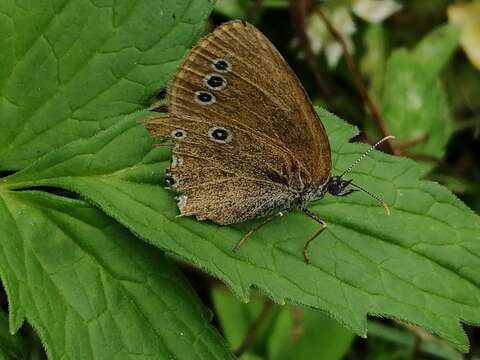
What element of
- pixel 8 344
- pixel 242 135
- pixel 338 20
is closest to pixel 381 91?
pixel 338 20

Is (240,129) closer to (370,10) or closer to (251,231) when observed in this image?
(251,231)

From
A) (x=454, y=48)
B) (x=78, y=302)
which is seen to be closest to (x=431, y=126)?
(x=454, y=48)

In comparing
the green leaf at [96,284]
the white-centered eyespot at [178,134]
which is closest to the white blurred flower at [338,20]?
the white-centered eyespot at [178,134]

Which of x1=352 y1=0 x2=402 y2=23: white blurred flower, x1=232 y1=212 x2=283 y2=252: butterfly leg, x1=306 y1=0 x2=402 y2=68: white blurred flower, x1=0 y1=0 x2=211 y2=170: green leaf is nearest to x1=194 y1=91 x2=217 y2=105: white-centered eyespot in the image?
x1=0 y1=0 x2=211 y2=170: green leaf

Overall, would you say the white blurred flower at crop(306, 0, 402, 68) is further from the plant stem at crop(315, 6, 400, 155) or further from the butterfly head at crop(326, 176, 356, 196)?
the butterfly head at crop(326, 176, 356, 196)

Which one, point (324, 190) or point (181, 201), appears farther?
point (324, 190)
